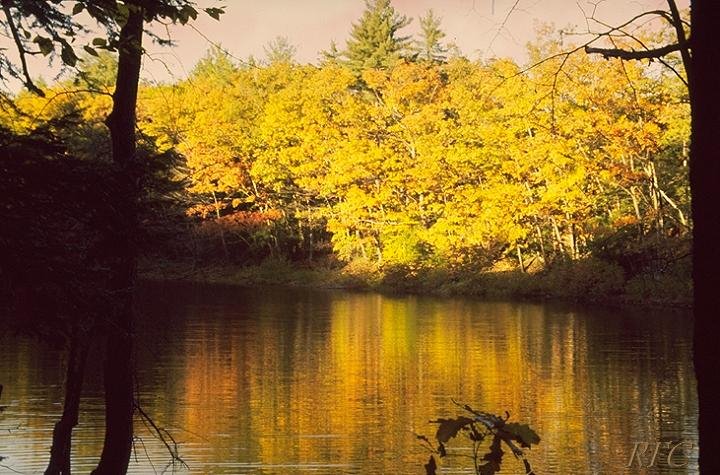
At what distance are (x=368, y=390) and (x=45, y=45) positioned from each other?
46.5 ft

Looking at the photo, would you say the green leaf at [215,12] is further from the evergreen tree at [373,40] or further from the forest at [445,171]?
the evergreen tree at [373,40]

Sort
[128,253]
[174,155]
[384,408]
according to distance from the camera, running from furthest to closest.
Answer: [384,408] < [174,155] < [128,253]

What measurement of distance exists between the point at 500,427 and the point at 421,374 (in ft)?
57.1

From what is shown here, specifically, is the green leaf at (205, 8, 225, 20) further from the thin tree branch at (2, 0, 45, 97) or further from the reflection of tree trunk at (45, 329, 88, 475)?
the reflection of tree trunk at (45, 329, 88, 475)

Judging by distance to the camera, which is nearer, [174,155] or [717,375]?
[717,375]

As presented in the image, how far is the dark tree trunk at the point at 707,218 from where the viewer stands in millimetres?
4020

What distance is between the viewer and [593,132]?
3734cm

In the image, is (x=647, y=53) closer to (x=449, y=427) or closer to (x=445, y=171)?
(x=449, y=427)

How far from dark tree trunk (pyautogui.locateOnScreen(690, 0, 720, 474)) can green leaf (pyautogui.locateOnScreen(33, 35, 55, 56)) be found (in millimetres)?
3158

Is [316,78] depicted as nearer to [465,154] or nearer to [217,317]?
[465,154]

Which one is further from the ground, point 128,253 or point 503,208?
point 503,208

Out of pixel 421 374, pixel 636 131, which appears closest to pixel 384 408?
pixel 421 374

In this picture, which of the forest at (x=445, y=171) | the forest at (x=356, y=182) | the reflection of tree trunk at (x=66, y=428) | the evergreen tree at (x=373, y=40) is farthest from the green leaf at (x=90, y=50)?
the evergreen tree at (x=373, y=40)

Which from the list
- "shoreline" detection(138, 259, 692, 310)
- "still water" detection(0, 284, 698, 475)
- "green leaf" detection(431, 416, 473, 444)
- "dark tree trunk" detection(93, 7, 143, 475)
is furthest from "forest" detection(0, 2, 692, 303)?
"green leaf" detection(431, 416, 473, 444)
